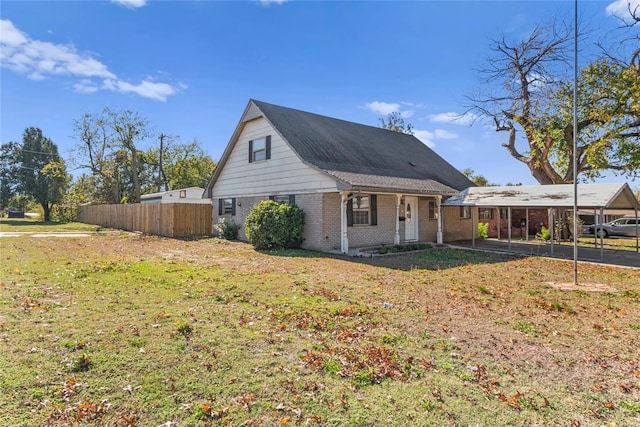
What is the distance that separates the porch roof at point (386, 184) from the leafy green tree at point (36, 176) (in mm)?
40493

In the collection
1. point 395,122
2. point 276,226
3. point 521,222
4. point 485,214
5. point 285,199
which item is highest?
point 395,122

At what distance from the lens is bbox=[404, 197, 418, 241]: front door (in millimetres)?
15852

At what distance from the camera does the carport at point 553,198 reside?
1189 centimetres

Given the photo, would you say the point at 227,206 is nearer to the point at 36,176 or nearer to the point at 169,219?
the point at 169,219

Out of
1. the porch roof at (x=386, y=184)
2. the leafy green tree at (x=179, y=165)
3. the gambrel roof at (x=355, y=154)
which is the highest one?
the leafy green tree at (x=179, y=165)

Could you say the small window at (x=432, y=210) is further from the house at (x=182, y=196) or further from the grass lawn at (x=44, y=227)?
the grass lawn at (x=44, y=227)

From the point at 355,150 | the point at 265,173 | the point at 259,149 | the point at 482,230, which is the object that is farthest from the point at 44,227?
the point at 482,230

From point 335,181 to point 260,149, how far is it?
5356 millimetres

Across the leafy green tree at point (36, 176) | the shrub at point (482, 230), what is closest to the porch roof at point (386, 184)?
the shrub at point (482, 230)

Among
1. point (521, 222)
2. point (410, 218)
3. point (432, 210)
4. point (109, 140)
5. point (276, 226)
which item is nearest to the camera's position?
point (276, 226)

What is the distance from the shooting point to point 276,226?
13859 mm

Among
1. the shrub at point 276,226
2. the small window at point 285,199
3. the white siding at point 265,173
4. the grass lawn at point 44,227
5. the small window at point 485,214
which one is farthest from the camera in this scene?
the grass lawn at point 44,227

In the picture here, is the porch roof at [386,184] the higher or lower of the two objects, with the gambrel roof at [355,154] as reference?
lower

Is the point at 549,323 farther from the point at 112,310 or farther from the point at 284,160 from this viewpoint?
the point at 284,160
